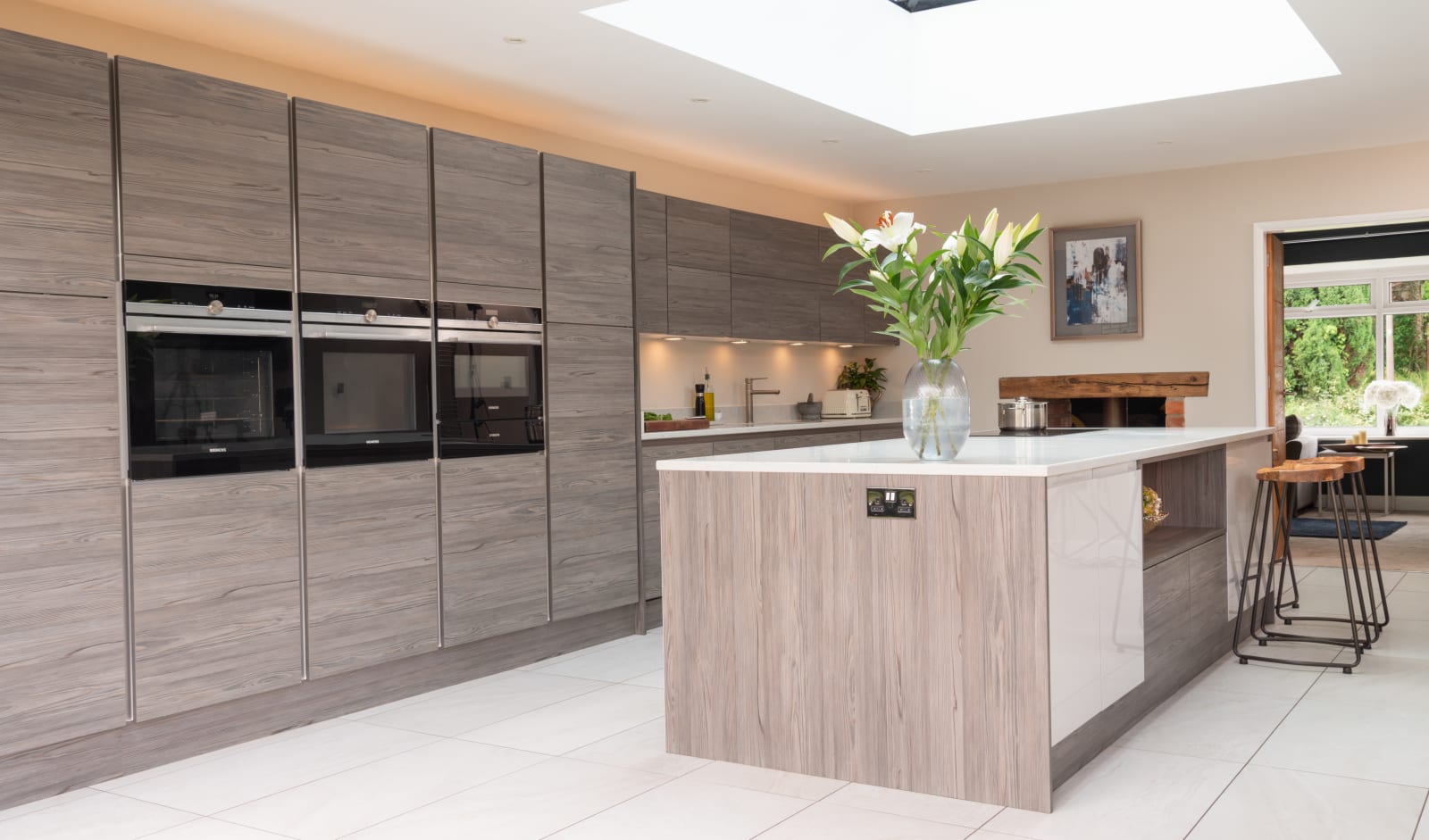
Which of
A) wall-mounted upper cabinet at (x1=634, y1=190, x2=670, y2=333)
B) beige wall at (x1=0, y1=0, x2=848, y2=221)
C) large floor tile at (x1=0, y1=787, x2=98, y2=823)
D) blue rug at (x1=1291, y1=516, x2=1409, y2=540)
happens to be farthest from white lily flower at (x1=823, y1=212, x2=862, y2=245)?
blue rug at (x1=1291, y1=516, x2=1409, y2=540)

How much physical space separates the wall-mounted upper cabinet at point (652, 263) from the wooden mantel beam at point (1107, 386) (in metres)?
3.04

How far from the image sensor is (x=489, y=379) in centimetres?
475

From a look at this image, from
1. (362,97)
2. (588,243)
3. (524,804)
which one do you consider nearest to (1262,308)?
(588,243)

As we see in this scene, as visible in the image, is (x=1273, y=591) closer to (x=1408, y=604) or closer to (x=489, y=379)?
(x=1408, y=604)

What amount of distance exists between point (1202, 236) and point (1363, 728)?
4.35m

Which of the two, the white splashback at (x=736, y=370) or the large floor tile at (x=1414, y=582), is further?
the white splashback at (x=736, y=370)

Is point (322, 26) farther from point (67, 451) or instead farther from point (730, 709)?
point (730, 709)

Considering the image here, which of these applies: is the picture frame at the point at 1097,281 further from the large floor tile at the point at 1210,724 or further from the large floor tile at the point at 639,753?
the large floor tile at the point at 639,753

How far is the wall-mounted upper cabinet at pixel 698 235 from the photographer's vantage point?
614 centimetres

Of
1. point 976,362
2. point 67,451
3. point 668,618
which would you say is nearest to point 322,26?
point 67,451

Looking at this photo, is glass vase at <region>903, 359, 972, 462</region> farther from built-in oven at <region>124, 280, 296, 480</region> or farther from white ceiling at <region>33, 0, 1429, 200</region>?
built-in oven at <region>124, 280, 296, 480</region>

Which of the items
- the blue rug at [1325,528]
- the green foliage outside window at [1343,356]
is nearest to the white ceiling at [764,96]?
the blue rug at [1325,528]

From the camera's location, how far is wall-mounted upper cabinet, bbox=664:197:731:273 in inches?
242

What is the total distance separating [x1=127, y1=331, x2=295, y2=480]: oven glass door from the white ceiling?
4.10 feet
